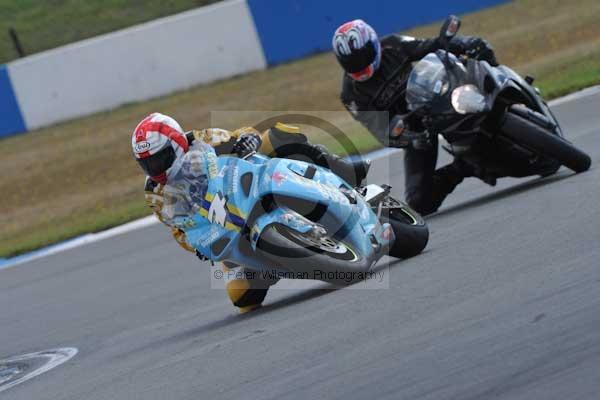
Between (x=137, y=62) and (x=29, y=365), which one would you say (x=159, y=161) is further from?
(x=137, y=62)

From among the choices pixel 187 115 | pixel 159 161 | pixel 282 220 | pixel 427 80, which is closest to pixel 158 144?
pixel 159 161

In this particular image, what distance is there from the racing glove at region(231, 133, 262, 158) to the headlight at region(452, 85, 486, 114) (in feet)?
6.80

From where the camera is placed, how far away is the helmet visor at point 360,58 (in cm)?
934

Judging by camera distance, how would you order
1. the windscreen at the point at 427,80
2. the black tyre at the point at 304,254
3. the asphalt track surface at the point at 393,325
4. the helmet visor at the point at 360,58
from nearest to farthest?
the asphalt track surface at the point at 393,325 < the black tyre at the point at 304,254 < the windscreen at the point at 427,80 < the helmet visor at the point at 360,58

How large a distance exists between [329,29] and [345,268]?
17.4 metres

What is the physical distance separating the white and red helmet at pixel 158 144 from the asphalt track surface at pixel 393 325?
1.01 meters

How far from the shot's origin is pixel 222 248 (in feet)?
23.3

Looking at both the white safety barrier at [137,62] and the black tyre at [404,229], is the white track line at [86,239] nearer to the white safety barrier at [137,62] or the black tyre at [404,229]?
the black tyre at [404,229]

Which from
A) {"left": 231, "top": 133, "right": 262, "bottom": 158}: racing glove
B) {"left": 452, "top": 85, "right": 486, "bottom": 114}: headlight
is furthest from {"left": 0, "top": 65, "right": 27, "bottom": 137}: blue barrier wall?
{"left": 231, "top": 133, "right": 262, "bottom": 158}: racing glove

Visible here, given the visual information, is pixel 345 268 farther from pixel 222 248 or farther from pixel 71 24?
pixel 71 24

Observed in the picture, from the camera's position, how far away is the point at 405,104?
9.70 meters

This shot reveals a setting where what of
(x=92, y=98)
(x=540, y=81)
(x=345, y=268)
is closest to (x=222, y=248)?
(x=345, y=268)

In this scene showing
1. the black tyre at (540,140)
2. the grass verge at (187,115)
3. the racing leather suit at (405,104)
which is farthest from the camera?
the grass verge at (187,115)

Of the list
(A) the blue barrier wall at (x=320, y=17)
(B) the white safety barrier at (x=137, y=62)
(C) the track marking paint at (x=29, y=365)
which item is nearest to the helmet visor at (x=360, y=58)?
(C) the track marking paint at (x=29, y=365)
